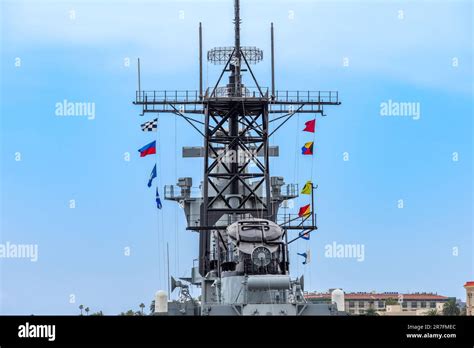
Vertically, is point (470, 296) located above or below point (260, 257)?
below

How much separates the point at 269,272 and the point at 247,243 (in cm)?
133

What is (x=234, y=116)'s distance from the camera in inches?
1651

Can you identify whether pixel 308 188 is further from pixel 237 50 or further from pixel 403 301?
pixel 403 301

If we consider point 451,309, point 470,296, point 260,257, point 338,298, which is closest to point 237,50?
point 338,298

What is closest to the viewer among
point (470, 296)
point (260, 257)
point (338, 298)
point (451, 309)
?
point (260, 257)
